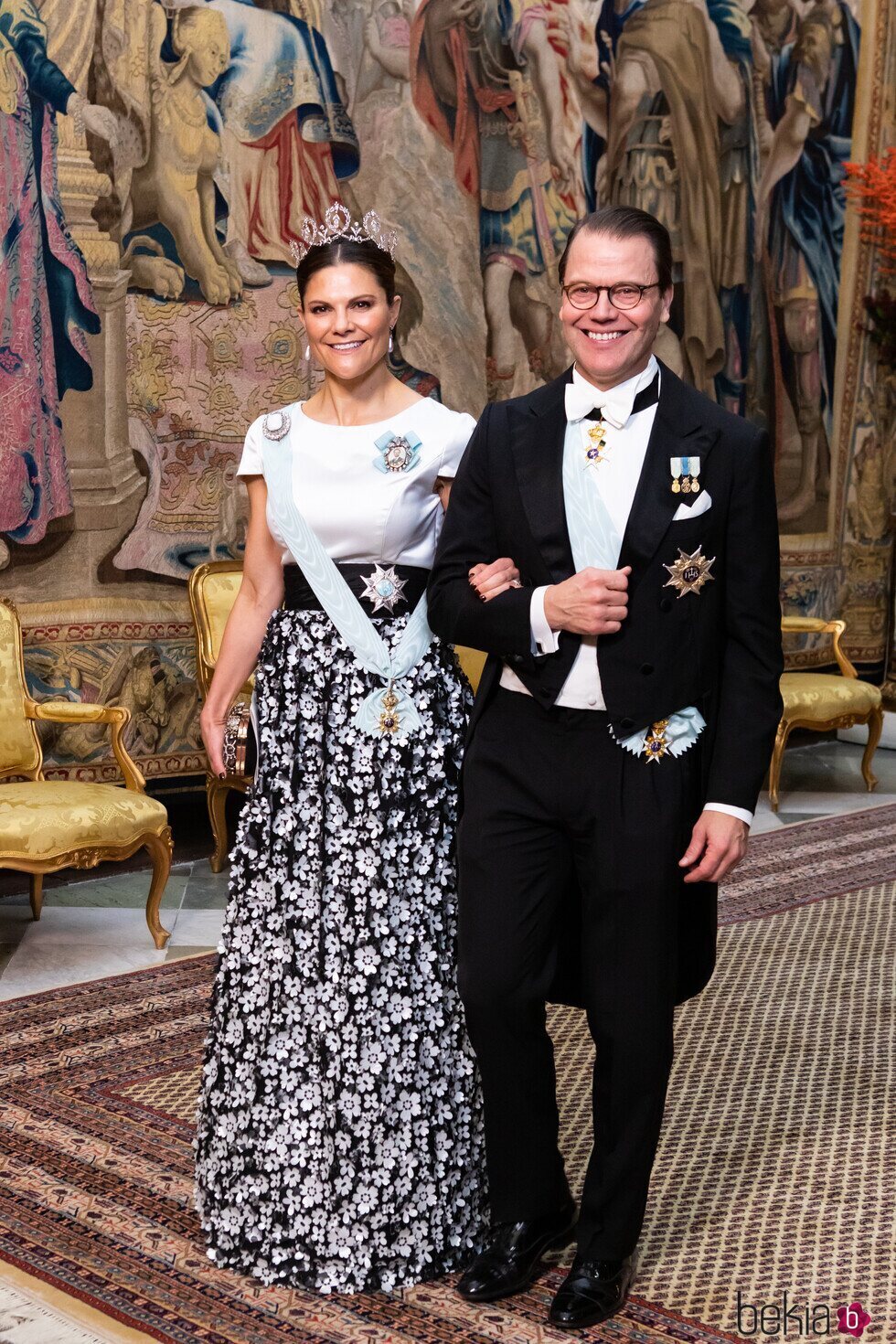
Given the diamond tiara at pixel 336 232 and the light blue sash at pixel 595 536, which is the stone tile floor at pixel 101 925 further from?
the light blue sash at pixel 595 536

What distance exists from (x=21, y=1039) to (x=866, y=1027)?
8.55 feet

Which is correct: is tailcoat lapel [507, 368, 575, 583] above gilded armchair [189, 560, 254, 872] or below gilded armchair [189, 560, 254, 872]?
above

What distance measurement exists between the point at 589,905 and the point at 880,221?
28.7ft

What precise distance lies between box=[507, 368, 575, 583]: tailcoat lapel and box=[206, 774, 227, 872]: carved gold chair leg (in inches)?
170

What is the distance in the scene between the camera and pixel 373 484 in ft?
10.3

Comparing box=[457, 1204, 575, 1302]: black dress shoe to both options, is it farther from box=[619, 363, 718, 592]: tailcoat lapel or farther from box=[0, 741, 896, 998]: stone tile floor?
box=[0, 741, 896, 998]: stone tile floor

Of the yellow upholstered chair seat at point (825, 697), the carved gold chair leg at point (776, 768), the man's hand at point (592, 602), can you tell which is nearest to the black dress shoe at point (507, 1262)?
Result: the man's hand at point (592, 602)

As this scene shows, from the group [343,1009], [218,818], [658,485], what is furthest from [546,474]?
[218,818]

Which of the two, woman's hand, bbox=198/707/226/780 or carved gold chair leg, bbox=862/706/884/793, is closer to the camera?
woman's hand, bbox=198/707/226/780

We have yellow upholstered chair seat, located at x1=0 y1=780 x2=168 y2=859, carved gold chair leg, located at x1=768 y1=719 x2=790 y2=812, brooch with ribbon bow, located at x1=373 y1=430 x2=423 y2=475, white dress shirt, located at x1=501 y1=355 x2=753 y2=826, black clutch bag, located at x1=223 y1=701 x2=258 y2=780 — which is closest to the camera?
white dress shirt, located at x1=501 y1=355 x2=753 y2=826

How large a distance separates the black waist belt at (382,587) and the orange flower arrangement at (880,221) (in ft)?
26.8

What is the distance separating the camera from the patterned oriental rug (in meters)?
3.02

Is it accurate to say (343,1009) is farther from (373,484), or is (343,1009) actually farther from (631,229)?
(631,229)

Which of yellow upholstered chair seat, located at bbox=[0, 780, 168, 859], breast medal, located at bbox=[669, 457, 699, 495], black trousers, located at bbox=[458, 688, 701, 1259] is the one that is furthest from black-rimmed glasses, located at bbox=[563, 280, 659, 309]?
yellow upholstered chair seat, located at bbox=[0, 780, 168, 859]
